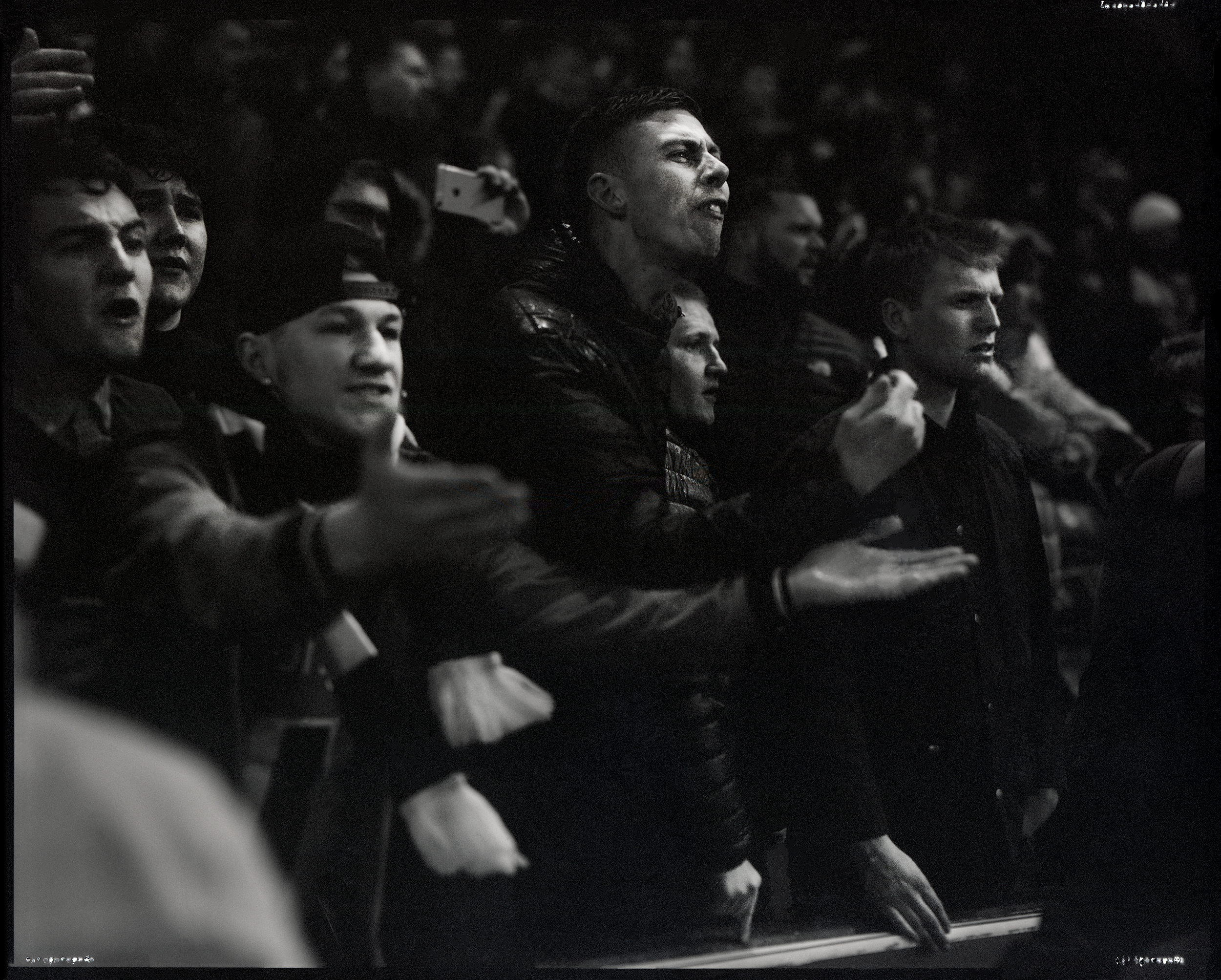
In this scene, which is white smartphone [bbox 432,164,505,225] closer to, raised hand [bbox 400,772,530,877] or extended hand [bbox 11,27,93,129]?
extended hand [bbox 11,27,93,129]

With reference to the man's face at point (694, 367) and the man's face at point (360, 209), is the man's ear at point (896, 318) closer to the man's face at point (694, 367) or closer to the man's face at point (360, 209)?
Result: the man's face at point (694, 367)

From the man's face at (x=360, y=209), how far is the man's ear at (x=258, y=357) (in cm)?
33

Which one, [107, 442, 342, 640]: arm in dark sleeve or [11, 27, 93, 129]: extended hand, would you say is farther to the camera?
[11, 27, 93, 129]: extended hand

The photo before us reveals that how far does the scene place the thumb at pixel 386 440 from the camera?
310 centimetres

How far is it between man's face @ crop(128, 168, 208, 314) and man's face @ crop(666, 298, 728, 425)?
43.7 inches

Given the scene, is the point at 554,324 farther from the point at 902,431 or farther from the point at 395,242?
the point at 902,431

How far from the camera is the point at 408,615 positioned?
3.17 meters

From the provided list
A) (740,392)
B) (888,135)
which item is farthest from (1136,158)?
(740,392)

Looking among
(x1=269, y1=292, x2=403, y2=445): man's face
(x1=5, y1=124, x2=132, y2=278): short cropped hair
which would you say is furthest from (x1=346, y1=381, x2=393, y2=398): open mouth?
(x1=5, y1=124, x2=132, y2=278): short cropped hair

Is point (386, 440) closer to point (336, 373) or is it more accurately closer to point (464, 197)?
point (336, 373)

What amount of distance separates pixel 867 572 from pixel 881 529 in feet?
0.35

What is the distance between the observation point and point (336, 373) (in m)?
3.20

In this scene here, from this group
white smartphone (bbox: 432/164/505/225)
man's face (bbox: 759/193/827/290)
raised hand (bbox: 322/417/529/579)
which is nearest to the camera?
raised hand (bbox: 322/417/529/579)

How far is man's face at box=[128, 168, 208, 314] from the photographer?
3.24 meters
